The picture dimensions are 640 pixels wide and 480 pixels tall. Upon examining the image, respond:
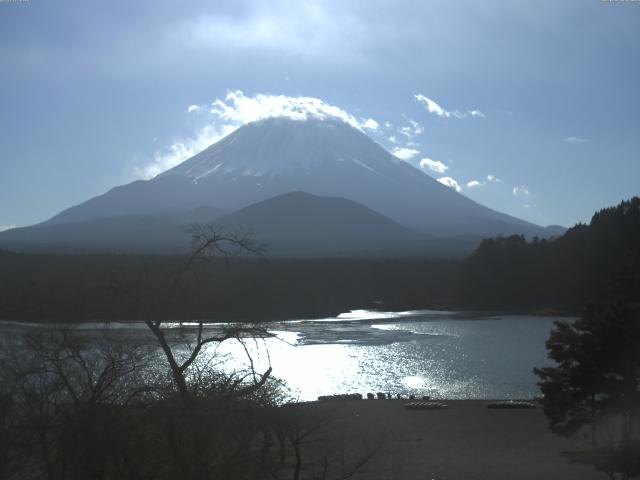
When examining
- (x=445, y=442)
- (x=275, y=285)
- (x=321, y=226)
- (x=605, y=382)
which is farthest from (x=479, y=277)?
(x=321, y=226)

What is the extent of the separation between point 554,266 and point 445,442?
36.7 m

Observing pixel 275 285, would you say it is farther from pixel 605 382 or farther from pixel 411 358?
pixel 605 382

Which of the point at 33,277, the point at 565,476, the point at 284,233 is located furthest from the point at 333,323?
the point at 284,233

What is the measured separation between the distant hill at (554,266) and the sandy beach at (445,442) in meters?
29.5

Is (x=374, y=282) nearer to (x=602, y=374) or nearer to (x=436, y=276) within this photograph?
(x=436, y=276)

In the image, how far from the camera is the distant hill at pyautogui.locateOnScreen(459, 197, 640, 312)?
4472 cm

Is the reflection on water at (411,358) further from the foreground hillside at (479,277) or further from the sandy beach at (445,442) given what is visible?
the foreground hillside at (479,277)

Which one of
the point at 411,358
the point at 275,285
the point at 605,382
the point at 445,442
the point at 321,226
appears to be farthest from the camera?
the point at 321,226

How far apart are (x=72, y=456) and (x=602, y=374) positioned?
846 centimetres

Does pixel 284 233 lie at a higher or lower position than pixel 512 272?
higher

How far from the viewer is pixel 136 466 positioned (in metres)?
4.11

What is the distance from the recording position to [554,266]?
47.7 meters

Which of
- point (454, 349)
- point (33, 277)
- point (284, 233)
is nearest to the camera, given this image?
point (454, 349)

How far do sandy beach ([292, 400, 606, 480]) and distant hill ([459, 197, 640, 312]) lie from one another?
2951 centimetres
